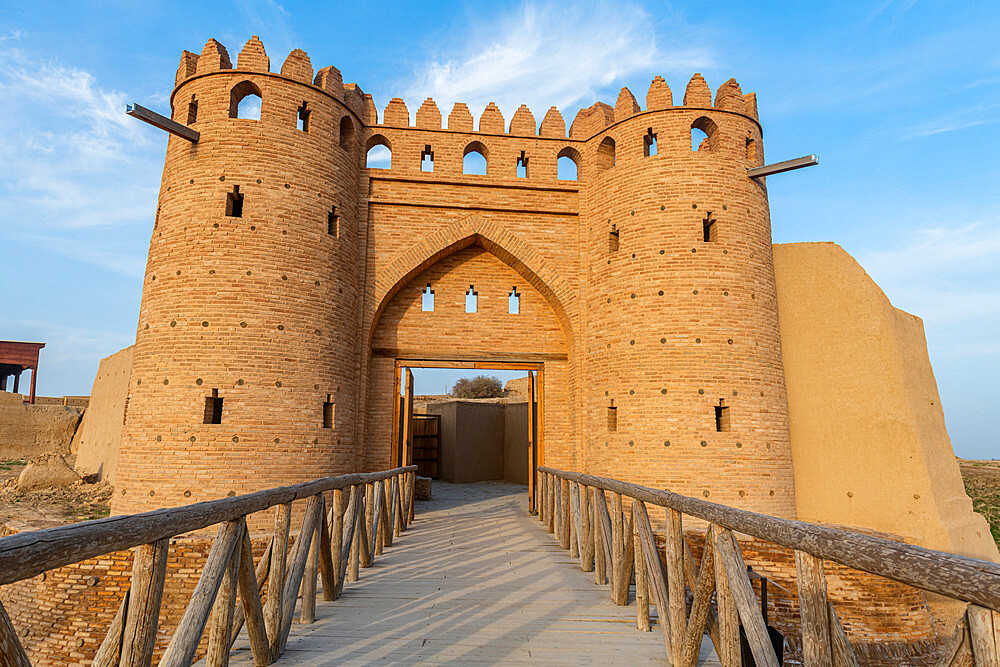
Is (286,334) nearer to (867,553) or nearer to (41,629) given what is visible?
(41,629)

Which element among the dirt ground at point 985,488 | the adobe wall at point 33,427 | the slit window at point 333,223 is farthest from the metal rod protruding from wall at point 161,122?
the dirt ground at point 985,488

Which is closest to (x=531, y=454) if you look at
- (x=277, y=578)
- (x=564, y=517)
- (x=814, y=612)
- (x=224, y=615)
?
(x=564, y=517)

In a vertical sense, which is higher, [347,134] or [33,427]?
[347,134]

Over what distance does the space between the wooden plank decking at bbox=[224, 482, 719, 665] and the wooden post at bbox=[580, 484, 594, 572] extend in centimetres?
12

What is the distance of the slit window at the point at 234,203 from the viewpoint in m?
10.3

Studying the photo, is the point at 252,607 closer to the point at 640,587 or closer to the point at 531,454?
the point at 640,587

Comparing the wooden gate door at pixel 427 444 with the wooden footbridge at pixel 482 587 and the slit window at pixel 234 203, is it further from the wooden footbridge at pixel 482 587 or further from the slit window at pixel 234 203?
the wooden footbridge at pixel 482 587

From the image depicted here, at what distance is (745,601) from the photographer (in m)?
2.65

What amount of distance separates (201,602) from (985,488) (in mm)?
24348

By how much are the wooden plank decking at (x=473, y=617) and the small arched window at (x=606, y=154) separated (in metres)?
8.09

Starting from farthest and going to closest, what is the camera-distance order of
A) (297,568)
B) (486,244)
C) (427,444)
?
(427,444), (486,244), (297,568)

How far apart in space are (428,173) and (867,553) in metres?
11.1

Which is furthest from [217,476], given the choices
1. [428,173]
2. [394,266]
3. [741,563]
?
[741,563]

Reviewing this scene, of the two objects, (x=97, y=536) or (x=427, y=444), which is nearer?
(x=97, y=536)
